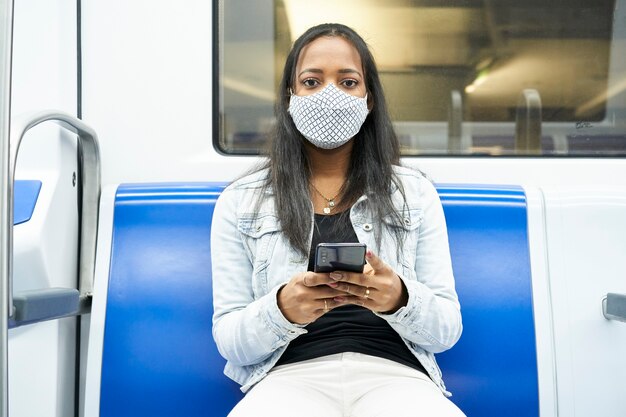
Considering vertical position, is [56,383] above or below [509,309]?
below

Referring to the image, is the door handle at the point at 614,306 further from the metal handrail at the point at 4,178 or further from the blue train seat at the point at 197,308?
the metal handrail at the point at 4,178

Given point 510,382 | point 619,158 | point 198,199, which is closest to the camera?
point 510,382

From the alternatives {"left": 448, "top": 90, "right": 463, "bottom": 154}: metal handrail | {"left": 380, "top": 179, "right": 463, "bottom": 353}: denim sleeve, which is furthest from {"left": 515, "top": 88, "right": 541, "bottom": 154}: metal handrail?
{"left": 380, "top": 179, "right": 463, "bottom": 353}: denim sleeve

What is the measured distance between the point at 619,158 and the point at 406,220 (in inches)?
34.3

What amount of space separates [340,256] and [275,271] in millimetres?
438

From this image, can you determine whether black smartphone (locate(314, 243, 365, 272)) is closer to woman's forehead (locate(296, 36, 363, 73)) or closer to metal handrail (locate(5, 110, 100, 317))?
woman's forehead (locate(296, 36, 363, 73))

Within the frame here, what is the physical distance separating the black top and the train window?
24.8 inches

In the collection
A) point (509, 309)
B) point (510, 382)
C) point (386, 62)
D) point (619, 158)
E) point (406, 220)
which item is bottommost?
point (510, 382)

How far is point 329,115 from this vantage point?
5.79 feet

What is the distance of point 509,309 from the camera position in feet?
6.50

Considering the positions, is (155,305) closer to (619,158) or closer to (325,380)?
(325,380)

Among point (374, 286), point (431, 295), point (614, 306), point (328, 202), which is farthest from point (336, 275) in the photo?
point (614, 306)

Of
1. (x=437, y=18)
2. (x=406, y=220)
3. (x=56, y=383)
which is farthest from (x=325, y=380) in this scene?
(x=437, y=18)

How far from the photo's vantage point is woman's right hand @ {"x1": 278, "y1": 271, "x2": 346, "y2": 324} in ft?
4.85
